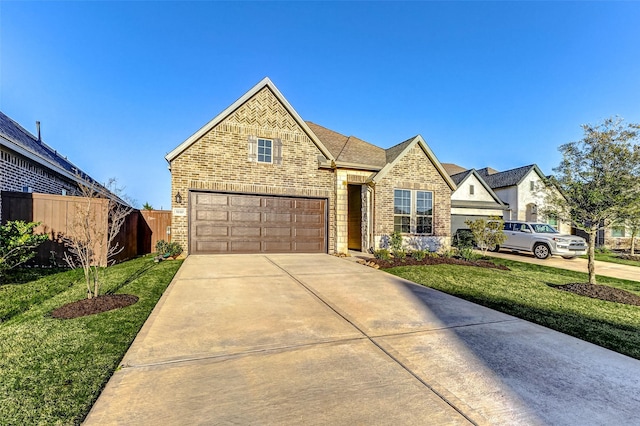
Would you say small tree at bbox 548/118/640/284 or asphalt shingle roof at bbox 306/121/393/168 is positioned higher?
asphalt shingle roof at bbox 306/121/393/168

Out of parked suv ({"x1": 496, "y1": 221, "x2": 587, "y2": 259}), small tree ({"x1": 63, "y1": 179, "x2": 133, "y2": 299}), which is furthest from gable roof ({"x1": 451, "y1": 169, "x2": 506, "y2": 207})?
small tree ({"x1": 63, "y1": 179, "x2": 133, "y2": 299})

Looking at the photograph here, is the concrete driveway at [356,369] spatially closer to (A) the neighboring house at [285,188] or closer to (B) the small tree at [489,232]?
(A) the neighboring house at [285,188]

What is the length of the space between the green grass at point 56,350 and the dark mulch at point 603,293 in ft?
28.8

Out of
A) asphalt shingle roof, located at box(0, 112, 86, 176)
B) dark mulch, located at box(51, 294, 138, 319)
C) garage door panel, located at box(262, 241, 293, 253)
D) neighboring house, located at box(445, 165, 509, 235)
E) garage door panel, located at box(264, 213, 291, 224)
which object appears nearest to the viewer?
dark mulch, located at box(51, 294, 138, 319)

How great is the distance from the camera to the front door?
14.4 meters

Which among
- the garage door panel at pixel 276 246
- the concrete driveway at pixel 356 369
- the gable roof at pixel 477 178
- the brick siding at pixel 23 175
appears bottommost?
the concrete driveway at pixel 356 369

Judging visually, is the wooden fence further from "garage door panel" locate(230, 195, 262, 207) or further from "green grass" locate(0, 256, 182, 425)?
"garage door panel" locate(230, 195, 262, 207)

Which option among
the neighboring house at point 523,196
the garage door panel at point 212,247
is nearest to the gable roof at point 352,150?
the garage door panel at point 212,247

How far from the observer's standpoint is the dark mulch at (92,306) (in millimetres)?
4459

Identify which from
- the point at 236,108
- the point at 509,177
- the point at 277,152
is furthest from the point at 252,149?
the point at 509,177

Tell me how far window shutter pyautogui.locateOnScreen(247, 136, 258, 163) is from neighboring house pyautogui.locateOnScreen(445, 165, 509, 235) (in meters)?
13.3

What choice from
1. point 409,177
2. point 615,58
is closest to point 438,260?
point 409,177

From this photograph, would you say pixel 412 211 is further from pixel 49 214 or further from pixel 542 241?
pixel 49 214

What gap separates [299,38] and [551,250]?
15.7 m
